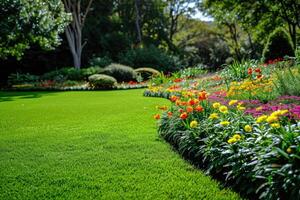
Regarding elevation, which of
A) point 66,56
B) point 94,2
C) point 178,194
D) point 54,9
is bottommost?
point 178,194

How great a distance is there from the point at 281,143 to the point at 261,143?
19 centimetres

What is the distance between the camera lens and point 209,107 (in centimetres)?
538

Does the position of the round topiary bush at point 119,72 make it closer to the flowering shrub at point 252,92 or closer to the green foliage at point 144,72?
the green foliage at point 144,72

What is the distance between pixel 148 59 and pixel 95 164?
2165cm

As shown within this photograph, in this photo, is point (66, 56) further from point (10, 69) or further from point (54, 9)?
point (54, 9)

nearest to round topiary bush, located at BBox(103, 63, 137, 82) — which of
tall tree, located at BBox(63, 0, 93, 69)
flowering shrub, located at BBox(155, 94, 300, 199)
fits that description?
tall tree, located at BBox(63, 0, 93, 69)

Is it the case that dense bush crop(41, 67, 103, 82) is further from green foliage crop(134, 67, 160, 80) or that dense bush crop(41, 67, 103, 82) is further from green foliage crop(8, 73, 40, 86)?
green foliage crop(134, 67, 160, 80)

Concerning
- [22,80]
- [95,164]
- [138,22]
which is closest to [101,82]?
[22,80]

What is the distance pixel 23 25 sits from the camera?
1398cm

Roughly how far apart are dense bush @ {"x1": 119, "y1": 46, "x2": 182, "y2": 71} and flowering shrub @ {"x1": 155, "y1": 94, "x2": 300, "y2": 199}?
21.0m

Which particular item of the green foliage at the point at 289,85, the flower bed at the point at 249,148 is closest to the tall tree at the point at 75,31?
the green foliage at the point at 289,85

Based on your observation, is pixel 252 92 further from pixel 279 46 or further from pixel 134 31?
pixel 134 31

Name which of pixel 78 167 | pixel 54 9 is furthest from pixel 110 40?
pixel 78 167

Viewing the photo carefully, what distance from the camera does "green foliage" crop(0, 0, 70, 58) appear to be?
43.8 ft
